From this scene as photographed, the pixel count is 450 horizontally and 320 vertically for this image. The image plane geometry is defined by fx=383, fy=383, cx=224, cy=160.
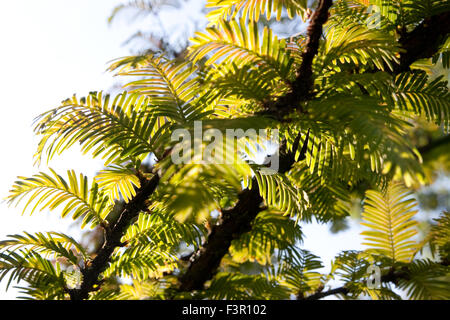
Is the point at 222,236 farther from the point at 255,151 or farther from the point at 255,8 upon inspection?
the point at 255,8

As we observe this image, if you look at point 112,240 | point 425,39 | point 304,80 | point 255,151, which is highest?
point 425,39

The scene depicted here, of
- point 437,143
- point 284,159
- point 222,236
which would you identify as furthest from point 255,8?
point 222,236

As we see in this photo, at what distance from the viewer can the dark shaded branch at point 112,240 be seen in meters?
0.81

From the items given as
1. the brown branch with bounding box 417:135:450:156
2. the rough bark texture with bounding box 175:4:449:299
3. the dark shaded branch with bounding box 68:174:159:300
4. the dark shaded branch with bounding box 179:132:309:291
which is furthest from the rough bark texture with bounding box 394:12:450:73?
the dark shaded branch with bounding box 68:174:159:300

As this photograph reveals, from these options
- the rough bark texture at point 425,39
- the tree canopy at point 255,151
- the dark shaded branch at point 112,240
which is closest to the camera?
the tree canopy at point 255,151

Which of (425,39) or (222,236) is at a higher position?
(425,39)

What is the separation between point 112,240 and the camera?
857mm

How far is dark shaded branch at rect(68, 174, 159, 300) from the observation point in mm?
805

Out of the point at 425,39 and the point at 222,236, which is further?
the point at 222,236

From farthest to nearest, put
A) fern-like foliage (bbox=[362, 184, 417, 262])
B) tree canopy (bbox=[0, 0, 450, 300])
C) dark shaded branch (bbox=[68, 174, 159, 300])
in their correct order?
1. fern-like foliage (bbox=[362, 184, 417, 262])
2. dark shaded branch (bbox=[68, 174, 159, 300])
3. tree canopy (bbox=[0, 0, 450, 300])

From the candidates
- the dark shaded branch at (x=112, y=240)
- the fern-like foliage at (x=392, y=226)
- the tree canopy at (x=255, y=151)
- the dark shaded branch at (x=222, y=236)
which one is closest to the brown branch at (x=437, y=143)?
the tree canopy at (x=255, y=151)

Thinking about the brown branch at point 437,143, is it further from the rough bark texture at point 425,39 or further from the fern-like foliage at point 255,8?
the fern-like foliage at point 255,8

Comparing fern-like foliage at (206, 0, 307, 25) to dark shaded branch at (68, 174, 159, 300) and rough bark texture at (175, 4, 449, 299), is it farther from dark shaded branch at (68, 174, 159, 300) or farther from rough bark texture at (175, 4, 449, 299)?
dark shaded branch at (68, 174, 159, 300)
